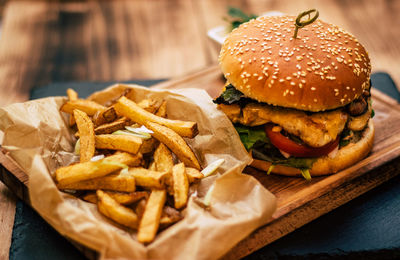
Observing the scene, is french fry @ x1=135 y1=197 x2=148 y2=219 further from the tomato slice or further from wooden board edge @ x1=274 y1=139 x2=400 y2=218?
the tomato slice

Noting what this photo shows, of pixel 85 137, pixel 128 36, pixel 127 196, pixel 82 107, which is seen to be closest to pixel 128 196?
pixel 127 196

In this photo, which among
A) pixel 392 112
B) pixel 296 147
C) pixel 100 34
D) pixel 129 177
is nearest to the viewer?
pixel 129 177

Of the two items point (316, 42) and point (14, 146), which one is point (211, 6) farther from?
point (14, 146)

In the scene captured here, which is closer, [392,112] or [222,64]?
[222,64]

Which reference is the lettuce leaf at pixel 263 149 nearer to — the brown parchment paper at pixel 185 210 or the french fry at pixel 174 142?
the brown parchment paper at pixel 185 210

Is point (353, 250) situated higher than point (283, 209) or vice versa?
point (283, 209)

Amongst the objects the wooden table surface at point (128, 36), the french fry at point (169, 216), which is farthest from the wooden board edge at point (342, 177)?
the wooden table surface at point (128, 36)

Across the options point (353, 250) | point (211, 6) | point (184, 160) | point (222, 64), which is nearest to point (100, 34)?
point (211, 6)

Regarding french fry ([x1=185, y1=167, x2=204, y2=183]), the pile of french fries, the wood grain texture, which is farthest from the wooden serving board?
the wood grain texture
